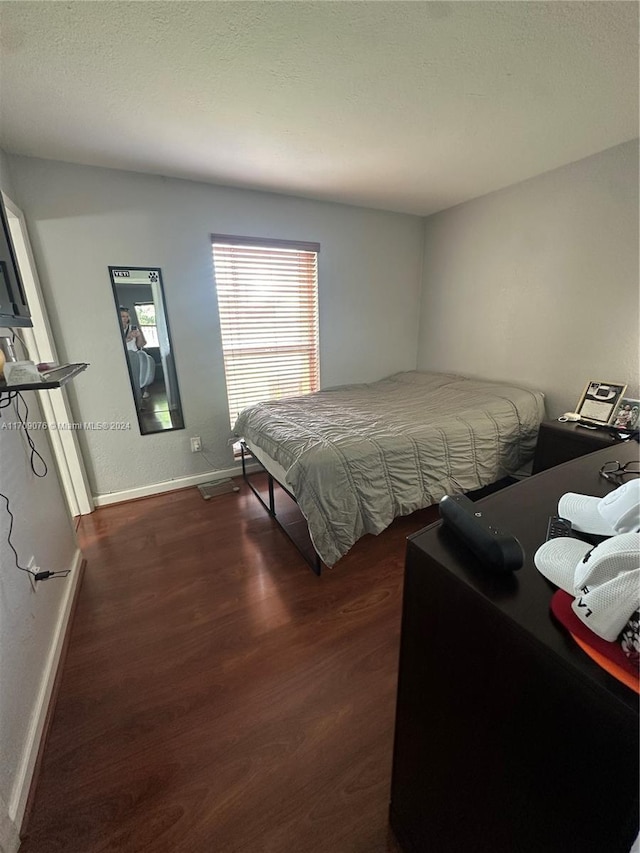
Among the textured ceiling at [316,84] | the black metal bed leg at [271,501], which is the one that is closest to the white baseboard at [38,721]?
the black metal bed leg at [271,501]

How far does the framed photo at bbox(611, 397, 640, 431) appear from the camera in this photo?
7.16ft

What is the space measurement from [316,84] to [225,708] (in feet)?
8.80

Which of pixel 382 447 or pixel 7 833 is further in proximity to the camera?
pixel 382 447

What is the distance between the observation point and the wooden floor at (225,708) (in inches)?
40.1

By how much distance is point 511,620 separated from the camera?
54cm

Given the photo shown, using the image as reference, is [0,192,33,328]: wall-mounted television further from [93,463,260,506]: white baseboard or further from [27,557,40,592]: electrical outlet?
[93,463,260,506]: white baseboard

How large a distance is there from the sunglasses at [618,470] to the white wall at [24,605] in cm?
196

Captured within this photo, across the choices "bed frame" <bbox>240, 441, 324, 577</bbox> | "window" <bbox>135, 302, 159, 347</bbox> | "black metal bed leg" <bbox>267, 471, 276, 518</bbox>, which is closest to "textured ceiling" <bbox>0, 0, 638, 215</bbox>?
"window" <bbox>135, 302, 159, 347</bbox>

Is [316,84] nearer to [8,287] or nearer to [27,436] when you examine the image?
[8,287]

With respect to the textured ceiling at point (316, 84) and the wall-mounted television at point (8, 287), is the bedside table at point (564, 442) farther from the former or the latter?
the wall-mounted television at point (8, 287)

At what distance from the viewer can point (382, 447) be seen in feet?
6.52

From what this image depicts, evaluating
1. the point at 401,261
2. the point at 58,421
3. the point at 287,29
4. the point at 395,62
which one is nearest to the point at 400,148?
the point at 395,62

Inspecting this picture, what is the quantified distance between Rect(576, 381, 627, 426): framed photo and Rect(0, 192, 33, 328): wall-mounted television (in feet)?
10.4

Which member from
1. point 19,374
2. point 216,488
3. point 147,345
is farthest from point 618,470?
point 147,345
